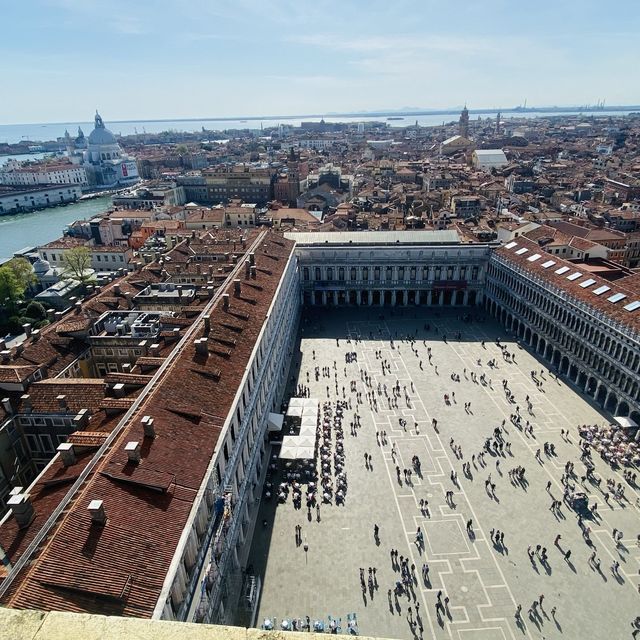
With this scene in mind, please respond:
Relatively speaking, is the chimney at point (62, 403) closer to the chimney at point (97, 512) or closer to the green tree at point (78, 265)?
the chimney at point (97, 512)

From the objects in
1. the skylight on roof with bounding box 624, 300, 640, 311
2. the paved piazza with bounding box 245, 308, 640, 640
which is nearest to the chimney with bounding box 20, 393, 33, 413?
the paved piazza with bounding box 245, 308, 640, 640

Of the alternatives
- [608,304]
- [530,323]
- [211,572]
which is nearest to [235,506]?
[211,572]

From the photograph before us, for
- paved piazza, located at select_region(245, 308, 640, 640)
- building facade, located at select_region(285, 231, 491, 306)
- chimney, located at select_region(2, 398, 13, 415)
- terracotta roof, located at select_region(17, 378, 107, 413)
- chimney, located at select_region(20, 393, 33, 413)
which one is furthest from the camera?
building facade, located at select_region(285, 231, 491, 306)

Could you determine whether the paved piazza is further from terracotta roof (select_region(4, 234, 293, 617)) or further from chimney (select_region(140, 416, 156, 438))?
chimney (select_region(140, 416, 156, 438))

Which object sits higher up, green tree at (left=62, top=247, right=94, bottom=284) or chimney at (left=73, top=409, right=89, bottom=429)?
chimney at (left=73, top=409, right=89, bottom=429)

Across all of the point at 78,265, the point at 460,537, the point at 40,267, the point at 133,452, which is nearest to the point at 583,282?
the point at 460,537

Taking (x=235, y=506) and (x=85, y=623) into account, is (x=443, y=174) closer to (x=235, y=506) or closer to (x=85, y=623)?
(x=235, y=506)

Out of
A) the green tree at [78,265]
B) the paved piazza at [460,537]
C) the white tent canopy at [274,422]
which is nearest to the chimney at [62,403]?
the paved piazza at [460,537]
